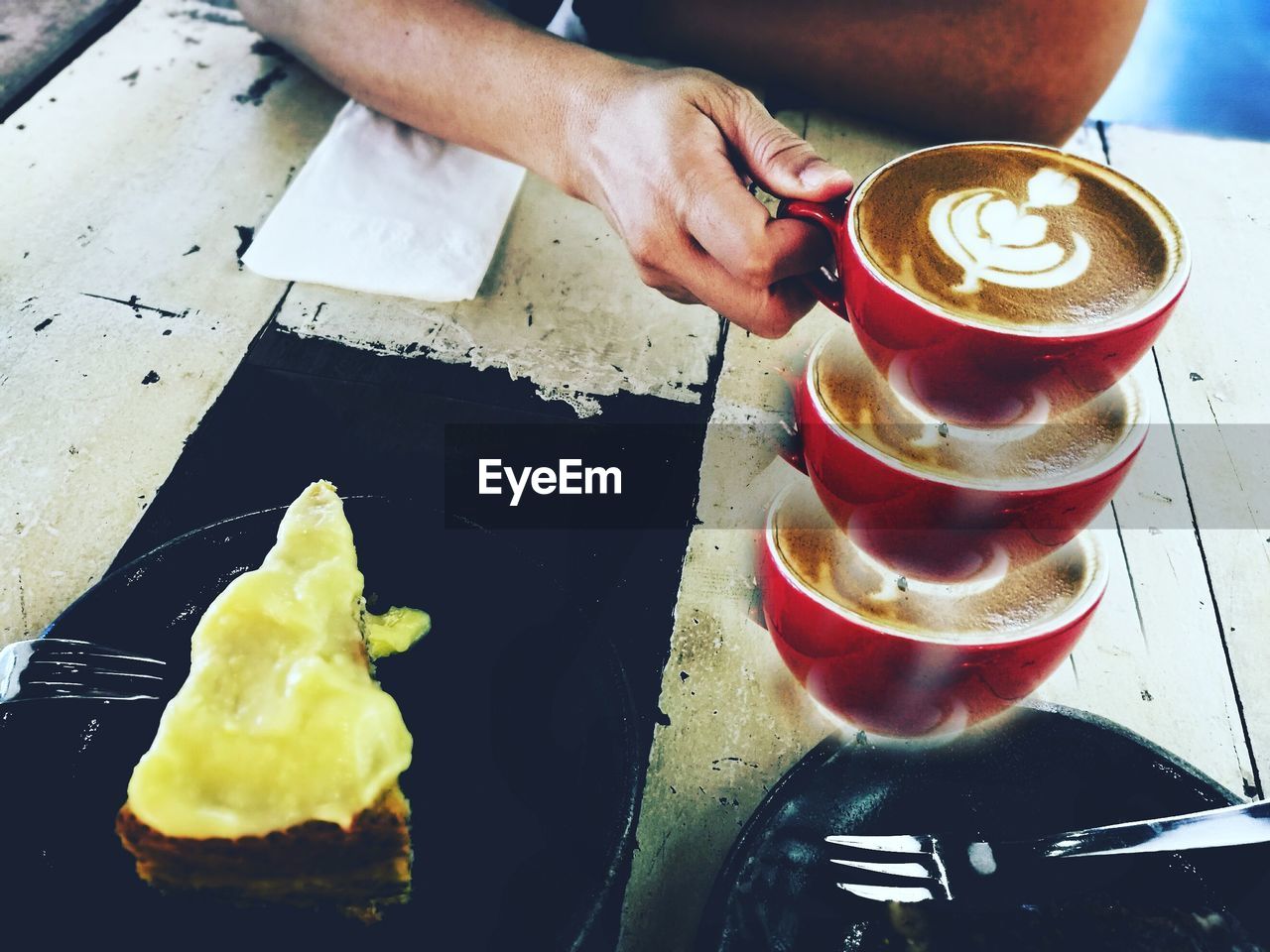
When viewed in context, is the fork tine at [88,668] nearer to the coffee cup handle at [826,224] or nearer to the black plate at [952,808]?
the black plate at [952,808]

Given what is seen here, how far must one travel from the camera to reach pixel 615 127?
2.75 feet

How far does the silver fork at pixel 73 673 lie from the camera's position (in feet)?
1.83

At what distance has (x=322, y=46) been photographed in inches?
44.0

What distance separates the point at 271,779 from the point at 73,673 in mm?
166

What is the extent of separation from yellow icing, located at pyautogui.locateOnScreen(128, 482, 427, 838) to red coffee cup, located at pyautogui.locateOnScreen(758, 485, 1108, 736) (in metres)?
0.28

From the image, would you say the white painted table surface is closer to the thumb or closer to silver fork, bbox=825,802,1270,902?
silver fork, bbox=825,802,1270,902

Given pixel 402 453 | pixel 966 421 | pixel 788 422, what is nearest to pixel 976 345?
pixel 966 421

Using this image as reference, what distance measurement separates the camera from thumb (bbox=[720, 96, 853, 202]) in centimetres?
63

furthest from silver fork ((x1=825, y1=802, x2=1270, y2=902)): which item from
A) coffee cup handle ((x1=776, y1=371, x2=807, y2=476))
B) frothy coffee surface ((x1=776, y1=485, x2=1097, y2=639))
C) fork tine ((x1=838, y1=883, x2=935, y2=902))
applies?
coffee cup handle ((x1=776, y1=371, x2=807, y2=476))

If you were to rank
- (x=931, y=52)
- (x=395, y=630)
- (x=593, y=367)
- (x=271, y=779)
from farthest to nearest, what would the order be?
1. (x=931, y=52)
2. (x=593, y=367)
3. (x=395, y=630)
4. (x=271, y=779)

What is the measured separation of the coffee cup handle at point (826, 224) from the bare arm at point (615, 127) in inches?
0.5

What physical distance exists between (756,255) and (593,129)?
0.99 feet

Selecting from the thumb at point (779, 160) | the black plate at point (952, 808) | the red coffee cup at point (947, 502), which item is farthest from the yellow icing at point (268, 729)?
the thumb at point (779, 160)

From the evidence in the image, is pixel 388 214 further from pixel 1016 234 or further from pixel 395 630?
pixel 1016 234
